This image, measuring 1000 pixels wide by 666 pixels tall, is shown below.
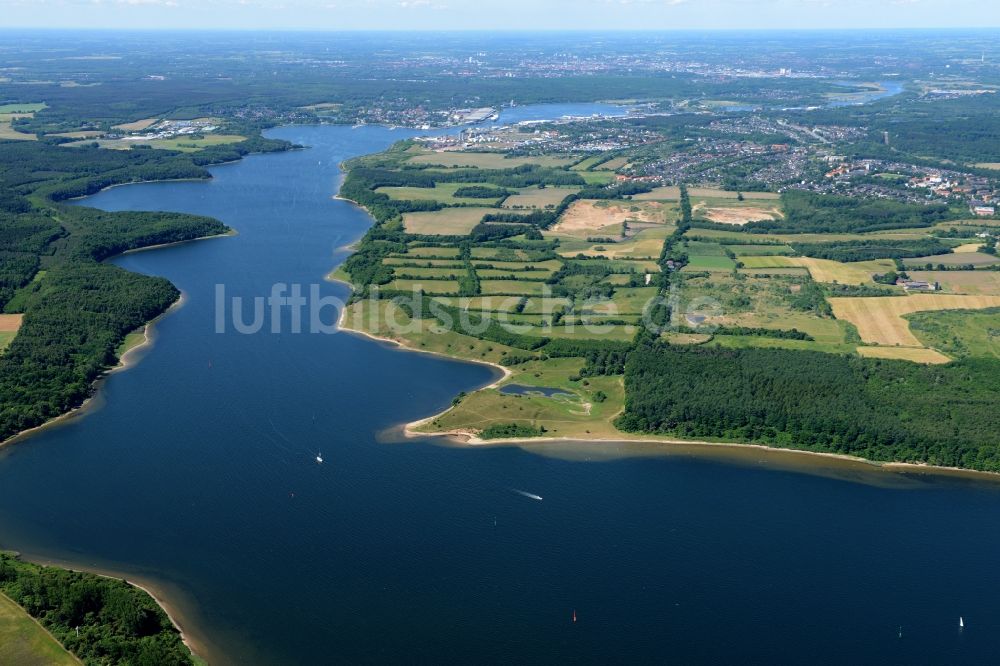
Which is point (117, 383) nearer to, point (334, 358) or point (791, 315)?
point (334, 358)

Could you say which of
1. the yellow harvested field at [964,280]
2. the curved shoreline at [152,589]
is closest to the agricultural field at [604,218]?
the yellow harvested field at [964,280]

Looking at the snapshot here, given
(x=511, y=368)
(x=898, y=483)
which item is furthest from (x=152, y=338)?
(x=898, y=483)

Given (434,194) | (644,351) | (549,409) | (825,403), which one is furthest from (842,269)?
(434,194)

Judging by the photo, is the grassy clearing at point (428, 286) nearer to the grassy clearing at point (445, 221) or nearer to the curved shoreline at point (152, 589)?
the grassy clearing at point (445, 221)

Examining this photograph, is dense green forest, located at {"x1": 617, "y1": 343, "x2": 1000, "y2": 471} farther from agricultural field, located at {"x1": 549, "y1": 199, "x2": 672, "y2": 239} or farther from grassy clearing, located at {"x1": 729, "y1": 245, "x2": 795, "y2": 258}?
agricultural field, located at {"x1": 549, "y1": 199, "x2": 672, "y2": 239}

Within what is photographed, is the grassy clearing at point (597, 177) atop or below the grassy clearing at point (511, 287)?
atop

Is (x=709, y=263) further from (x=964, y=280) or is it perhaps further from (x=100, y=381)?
(x=100, y=381)

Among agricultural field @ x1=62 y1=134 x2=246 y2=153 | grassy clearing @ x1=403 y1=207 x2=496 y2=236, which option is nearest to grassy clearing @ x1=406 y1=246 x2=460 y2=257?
grassy clearing @ x1=403 y1=207 x2=496 y2=236
